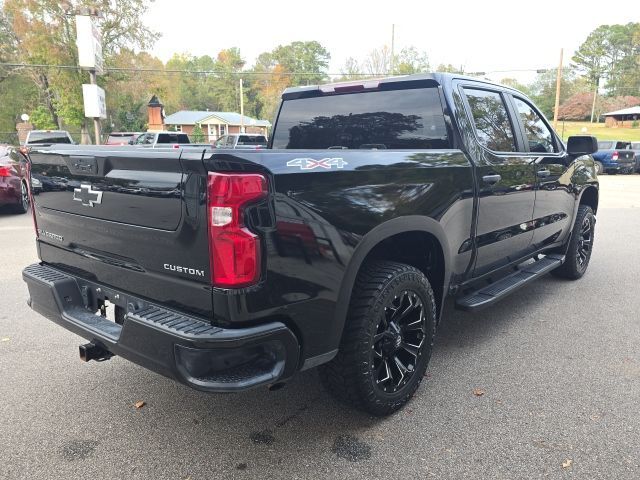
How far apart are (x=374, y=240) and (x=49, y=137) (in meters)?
22.3

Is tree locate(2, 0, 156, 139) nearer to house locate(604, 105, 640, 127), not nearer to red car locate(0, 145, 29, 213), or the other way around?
red car locate(0, 145, 29, 213)

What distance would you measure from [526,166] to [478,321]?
4.69 feet

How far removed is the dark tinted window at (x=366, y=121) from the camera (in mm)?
3576

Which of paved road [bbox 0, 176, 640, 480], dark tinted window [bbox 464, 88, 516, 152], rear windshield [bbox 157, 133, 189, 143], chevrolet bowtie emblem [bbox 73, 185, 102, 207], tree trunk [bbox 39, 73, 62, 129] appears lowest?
paved road [bbox 0, 176, 640, 480]

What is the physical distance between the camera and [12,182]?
10133 millimetres

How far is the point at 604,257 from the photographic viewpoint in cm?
707

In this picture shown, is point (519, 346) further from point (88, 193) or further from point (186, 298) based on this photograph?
point (88, 193)

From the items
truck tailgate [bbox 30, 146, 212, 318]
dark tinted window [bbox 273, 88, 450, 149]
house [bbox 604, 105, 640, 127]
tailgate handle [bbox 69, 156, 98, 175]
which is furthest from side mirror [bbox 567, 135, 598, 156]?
house [bbox 604, 105, 640, 127]

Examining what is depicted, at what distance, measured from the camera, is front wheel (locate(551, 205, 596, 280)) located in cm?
556

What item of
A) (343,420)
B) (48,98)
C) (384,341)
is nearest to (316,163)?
(384,341)

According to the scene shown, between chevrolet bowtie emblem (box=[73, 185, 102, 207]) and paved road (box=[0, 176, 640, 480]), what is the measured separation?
1.28 meters

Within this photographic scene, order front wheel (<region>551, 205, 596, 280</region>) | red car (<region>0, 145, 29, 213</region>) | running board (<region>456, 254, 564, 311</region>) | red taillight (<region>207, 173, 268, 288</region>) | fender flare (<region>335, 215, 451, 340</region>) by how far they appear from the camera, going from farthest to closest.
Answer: red car (<region>0, 145, 29, 213</region>)
front wheel (<region>551, 205, 596, 280</region>)
running board (<region>456, 254, 564, 311</region>)
fender flare (<region>335, 215, 451, 340</region>)
red taillight (<region>207, 173, 268, 288</region>)


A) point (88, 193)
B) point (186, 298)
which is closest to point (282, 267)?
point (186, 298)

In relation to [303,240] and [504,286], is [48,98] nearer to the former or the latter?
[504,286]
